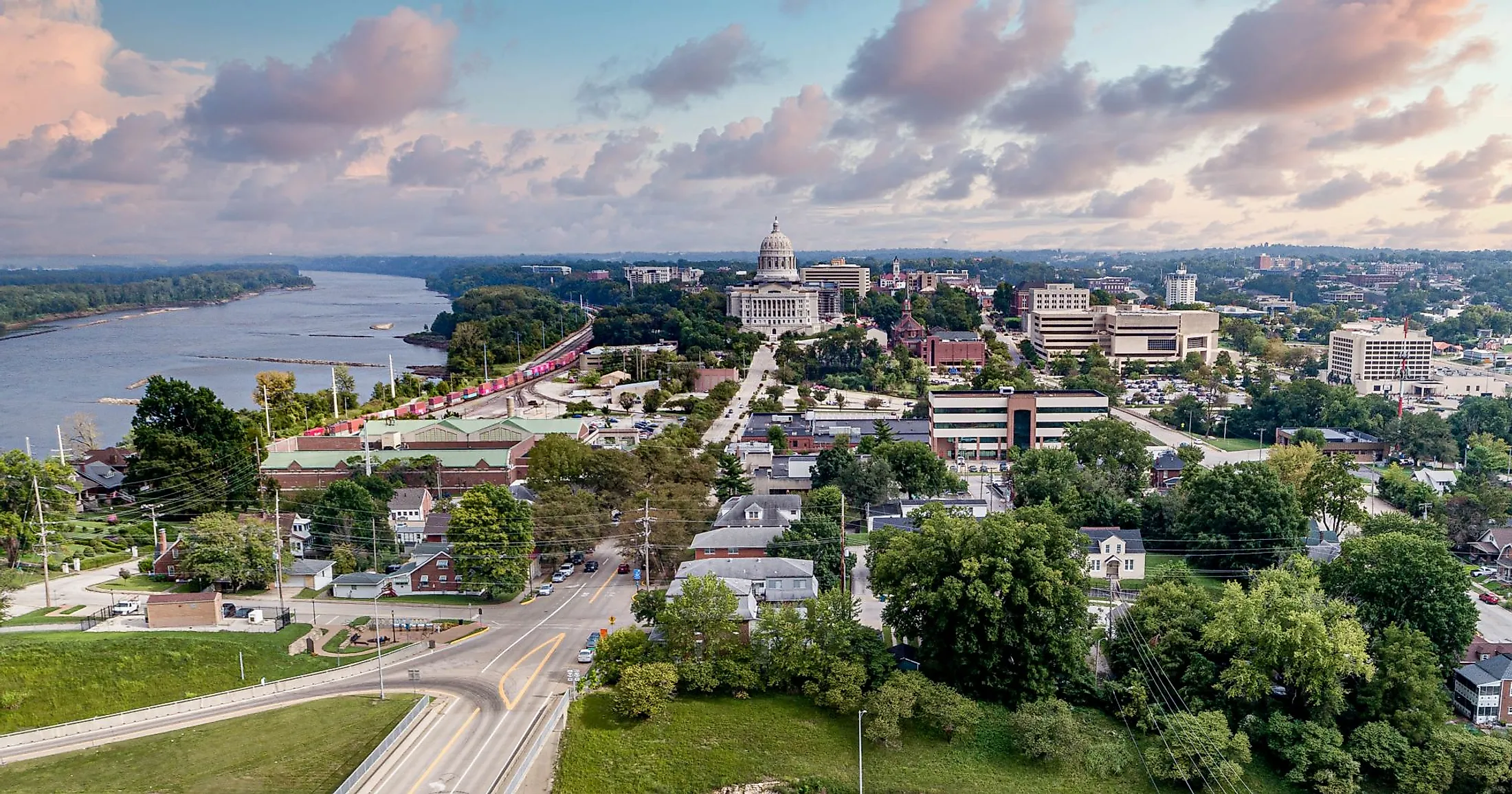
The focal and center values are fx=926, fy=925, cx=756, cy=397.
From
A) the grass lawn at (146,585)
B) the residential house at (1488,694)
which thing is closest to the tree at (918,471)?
the residential house at (1488,694)

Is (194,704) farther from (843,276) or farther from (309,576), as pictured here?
(843,276)

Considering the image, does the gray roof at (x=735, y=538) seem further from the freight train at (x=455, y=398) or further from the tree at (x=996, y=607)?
the freight train at (x=455, y=398)

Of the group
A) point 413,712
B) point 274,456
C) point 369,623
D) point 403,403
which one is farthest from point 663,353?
point 413,712

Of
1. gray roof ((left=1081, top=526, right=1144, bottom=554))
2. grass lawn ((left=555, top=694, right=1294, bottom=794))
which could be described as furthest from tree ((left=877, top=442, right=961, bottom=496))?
grass lawn ((left=555, top=694, right=1294, bottom=794))

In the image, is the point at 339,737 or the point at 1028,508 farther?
the point at 1028,508

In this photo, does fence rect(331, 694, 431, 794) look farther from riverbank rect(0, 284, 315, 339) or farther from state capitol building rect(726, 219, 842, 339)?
riverbank rect(0, 284, 315, 339)

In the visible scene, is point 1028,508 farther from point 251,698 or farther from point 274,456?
point 274,456
